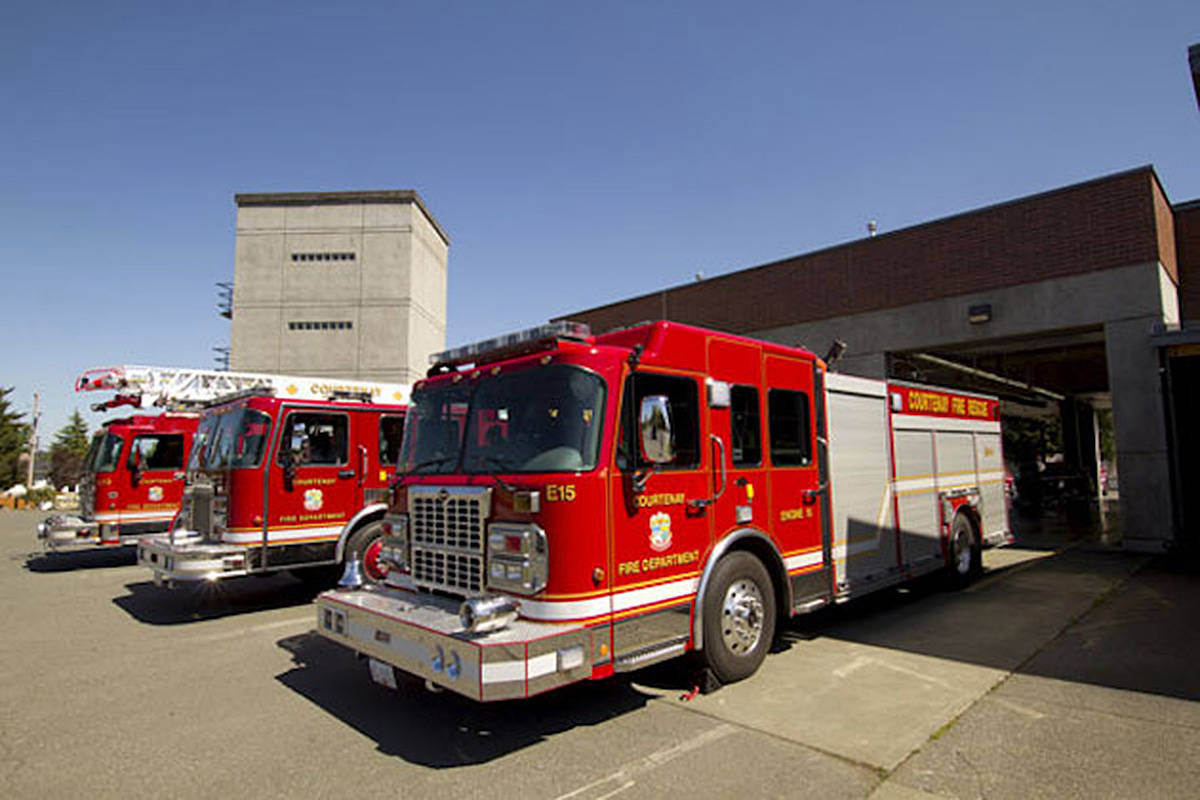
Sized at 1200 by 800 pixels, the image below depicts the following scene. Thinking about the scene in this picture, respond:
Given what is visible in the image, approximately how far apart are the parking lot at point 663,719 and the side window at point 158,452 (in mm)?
5337

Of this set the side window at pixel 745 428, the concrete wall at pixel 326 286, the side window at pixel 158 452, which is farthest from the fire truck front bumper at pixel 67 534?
the concrete wall at pixel 326 286

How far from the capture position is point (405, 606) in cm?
466

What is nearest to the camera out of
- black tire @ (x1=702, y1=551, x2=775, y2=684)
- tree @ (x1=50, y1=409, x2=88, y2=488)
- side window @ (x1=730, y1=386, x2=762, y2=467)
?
black tire @ (x1=702, y1=551, x2=775, y2=684)

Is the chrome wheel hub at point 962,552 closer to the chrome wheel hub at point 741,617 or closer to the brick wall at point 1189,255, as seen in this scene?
the chrome wheel hub at point 741,617

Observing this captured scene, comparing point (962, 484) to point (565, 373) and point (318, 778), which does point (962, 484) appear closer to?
point (565, 373)

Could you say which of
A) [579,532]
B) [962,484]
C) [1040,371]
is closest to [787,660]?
[579,532]

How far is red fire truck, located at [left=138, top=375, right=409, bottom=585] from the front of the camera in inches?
317

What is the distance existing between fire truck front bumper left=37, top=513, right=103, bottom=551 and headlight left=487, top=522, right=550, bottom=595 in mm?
10987

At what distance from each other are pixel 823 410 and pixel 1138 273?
352 inches

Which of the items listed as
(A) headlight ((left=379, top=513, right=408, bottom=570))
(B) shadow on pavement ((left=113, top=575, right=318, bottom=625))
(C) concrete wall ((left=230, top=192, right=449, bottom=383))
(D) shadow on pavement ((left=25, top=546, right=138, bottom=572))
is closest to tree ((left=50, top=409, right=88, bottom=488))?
(C) concrete wall ((left=230, top=192, right=449, bottom=383))

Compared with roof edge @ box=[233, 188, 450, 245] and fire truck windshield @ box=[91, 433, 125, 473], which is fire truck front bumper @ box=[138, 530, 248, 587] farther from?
roof edge @ box=[233, 188, 450, 245]

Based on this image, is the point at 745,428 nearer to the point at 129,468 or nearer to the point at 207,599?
the point at 207,599

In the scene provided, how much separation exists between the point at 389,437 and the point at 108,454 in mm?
6457

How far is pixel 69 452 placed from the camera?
5475cm
